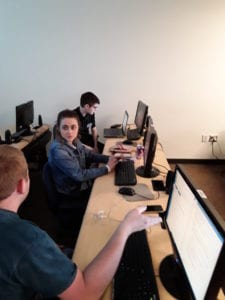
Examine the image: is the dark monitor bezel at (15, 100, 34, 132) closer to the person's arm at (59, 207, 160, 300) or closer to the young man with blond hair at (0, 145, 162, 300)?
the young man with blond hair at (0, 145, 162, 300)

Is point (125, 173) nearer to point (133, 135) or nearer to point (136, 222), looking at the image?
point (136, 222)

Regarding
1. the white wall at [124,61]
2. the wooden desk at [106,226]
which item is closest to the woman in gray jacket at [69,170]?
the wooden desk at [106,226]

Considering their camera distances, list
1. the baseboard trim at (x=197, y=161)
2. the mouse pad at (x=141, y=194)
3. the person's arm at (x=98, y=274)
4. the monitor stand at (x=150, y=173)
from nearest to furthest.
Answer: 1. the person's arm at (x=98, y=274)
2. the mouse pad at (x=141, y=194)
3. the monitor stand at (x=150, y=173)
4. the baseboard trim at (x=197, y=161)

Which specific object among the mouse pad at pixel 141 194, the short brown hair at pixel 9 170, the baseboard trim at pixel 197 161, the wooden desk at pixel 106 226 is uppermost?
the short brown hair at pixel 9 170

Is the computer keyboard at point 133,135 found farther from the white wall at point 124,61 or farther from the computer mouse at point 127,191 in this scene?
the computer mouse at point 127,191

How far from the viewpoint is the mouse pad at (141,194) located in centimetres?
159

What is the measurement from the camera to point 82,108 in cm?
334

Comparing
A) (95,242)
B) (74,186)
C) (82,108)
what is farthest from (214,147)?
(95,242)

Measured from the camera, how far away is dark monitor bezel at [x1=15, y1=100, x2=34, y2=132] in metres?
3.23

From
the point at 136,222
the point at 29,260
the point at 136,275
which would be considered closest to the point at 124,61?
the point at 136,222

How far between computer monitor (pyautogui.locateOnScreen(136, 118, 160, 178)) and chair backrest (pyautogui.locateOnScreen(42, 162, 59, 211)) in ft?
2.20

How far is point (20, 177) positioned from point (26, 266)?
0.29 meters

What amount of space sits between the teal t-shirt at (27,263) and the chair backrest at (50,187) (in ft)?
3.50

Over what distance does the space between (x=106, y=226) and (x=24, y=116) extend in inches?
98.7
